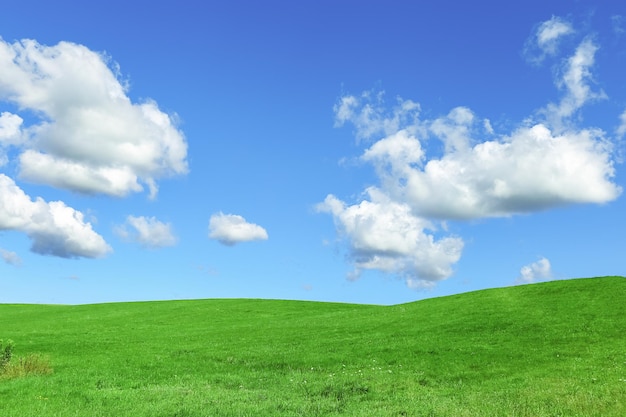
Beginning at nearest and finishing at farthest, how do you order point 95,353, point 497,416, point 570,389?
point 497,416 → point 570,389 → point 95,353

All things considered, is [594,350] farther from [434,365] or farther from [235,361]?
[235,361]

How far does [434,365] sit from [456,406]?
416 inches

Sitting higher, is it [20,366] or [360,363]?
[20,366]

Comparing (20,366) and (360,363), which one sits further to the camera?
(360,363)

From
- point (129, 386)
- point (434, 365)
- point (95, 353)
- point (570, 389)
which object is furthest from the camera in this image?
point (95, 353)

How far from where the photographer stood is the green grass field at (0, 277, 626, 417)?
23.1m

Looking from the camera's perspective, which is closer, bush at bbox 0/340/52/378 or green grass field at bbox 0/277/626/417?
green grass field at bbox 0/277/626/417

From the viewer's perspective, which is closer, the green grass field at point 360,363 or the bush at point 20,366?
the green grass field at point 360,363

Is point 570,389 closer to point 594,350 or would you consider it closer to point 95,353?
point 594,350

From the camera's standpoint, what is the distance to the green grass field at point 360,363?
75.7 feet

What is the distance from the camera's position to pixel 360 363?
3456 centimetres

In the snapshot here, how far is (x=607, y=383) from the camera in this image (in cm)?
2530

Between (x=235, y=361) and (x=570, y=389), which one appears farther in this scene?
(x=235, y=361)

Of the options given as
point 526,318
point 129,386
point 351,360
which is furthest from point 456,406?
point 526,318
